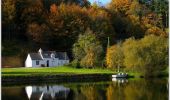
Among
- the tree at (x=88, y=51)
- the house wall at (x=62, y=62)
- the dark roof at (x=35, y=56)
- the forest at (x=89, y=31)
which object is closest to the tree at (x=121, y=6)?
the forest at (x=89, y=31)

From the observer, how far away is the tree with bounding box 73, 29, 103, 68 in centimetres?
5572

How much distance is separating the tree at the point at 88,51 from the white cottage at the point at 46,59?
3357mm

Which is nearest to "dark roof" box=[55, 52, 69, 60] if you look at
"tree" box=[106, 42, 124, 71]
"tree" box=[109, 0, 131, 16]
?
"tree" box=[106, 42, 124, 71]

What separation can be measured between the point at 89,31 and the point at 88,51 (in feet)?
23.7

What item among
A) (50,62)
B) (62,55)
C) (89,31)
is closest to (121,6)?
(89,31)

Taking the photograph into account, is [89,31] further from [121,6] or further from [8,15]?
[121,6]

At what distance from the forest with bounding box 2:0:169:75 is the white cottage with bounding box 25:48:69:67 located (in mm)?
1420

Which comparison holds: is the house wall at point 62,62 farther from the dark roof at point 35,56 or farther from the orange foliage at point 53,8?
the orange foliage at point 53,8

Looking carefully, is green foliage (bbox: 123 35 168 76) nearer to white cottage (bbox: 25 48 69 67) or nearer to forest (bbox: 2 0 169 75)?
forest (bbox: 2 0 169 75)

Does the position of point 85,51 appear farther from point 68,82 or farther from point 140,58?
point 68,82

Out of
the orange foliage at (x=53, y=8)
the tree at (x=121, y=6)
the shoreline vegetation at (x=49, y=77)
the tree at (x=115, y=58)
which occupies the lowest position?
the shoreline vegetation at (x=49, y=77)

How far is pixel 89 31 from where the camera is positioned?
209ft

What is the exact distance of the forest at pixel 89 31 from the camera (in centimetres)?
4866

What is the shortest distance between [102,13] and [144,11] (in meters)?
12.7
